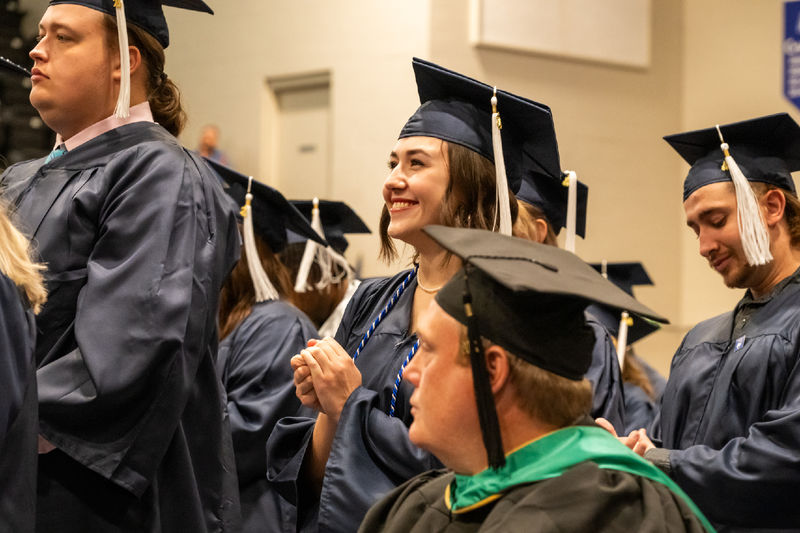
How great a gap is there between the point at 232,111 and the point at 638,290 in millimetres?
3711

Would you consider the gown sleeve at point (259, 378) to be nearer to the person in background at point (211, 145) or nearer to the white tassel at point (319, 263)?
the white tassel at point (319, 263)

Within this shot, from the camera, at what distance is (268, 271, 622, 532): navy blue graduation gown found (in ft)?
8.42

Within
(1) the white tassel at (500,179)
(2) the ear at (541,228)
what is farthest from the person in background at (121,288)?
(2) the ear at (541,228)

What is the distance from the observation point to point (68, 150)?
3045mm

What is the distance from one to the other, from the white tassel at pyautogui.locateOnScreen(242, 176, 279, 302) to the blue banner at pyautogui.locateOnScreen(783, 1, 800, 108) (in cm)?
464

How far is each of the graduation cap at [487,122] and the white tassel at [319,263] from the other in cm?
229

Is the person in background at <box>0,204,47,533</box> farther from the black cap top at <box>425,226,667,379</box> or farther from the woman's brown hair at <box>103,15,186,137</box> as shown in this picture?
the woman's brown hair at <box>103,15,186,137</box>

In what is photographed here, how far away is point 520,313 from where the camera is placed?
6.04ft

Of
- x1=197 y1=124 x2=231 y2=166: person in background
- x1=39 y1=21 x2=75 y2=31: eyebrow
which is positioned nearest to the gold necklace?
x1=39 y1=21 x2=75 y2=31: eyebrow

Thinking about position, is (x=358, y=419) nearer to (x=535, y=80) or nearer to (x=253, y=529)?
(x=253, y=529)

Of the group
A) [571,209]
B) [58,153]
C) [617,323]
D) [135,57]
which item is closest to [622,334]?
[617,323]

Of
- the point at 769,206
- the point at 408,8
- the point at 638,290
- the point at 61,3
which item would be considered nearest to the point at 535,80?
the point at 408,8

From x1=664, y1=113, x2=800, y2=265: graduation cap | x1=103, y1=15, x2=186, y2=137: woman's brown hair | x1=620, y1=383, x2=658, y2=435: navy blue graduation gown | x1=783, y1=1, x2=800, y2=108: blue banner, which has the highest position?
x1=783, y1=1, x2=800, y2=108: blue banner

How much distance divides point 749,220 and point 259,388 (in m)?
2.07
